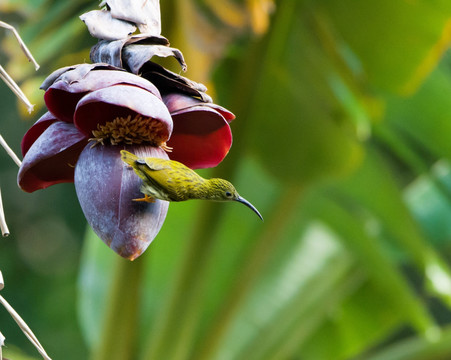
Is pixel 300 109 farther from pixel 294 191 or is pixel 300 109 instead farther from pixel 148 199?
pixel 148 199

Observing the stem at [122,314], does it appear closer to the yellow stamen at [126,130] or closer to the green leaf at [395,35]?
the green leaf at [395,35]

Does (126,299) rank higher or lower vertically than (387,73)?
lower

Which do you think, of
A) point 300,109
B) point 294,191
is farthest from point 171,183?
point 294,191

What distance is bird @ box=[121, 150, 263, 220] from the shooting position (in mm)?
322

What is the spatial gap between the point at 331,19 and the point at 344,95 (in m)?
0.17

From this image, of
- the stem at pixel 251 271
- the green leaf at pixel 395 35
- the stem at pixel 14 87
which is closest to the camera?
the stem at pixel 14 87

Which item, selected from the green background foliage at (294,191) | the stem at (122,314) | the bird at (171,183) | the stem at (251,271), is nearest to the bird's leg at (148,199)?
the bird at (171,183)

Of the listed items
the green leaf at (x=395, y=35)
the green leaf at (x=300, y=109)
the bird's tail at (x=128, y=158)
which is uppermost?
the bird's tail at (x=128, y=158)

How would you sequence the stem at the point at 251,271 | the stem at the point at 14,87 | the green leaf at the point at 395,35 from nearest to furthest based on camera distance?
the stem at the point at 14,87 → the green leaf at the point at 395,35 → the stem at the point at 251,271

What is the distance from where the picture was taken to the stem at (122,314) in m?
1.38

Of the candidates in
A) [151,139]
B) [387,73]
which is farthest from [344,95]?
[151,139]

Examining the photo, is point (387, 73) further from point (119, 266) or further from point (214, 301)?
point (214, 301)

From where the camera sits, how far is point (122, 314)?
147 cm

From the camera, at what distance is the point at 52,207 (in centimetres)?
431
